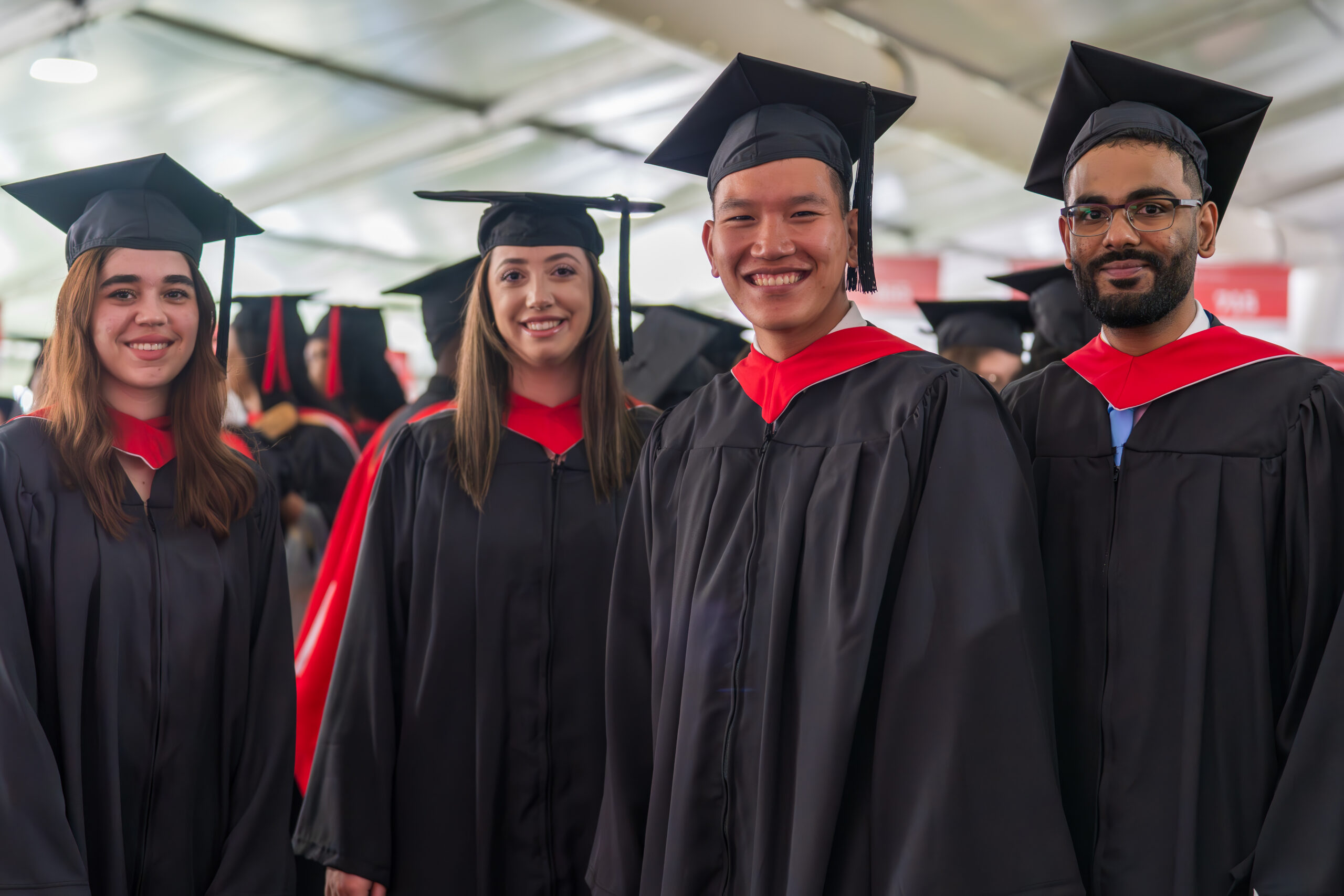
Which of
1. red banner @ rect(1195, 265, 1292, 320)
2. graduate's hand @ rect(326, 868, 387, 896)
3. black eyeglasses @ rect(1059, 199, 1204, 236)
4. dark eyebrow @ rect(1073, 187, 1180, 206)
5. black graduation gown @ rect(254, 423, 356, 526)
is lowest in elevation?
graduate's hand @ rect(326, 868, 387, 896)

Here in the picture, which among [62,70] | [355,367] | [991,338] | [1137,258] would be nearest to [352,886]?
[1137,258]

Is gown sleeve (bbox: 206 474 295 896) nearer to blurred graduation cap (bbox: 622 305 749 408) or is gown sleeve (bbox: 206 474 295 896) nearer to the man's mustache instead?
the man's mustache

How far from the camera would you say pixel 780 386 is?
201cm

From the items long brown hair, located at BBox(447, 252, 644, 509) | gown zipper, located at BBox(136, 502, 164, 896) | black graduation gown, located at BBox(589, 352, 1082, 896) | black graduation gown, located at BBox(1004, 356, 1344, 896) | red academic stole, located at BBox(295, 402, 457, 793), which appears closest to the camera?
black graduation gown, located at BBox(589, 352, 1082, 896)

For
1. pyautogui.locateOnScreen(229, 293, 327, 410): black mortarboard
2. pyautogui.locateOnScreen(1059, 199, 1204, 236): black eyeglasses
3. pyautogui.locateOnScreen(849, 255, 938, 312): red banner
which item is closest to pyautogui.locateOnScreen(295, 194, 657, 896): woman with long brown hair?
pyautogui.locateOnScreen(1059, 199, 1204, 236): black eyeglasses

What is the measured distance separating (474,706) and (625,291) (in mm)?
1026

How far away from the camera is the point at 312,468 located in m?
4.82

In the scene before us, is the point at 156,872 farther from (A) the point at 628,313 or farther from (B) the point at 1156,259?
(B) the point at 1156,259

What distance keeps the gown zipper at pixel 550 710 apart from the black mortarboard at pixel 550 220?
1.57 ft

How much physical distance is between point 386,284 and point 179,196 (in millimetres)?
11211

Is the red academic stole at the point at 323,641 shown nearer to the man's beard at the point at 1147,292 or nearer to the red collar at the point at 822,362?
the red collar at the point at 822,362

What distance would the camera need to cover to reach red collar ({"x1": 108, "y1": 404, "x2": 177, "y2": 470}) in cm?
236

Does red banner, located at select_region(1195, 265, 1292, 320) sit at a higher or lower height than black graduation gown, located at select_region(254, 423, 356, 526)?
higher

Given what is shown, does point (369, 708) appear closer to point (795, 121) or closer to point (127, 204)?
point (127, 204)
